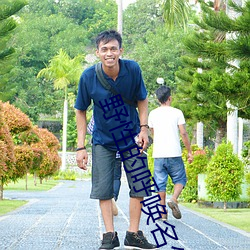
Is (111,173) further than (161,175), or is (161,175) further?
(161,175)

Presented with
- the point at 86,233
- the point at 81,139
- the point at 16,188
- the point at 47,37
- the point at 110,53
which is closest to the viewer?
the point at 110,53

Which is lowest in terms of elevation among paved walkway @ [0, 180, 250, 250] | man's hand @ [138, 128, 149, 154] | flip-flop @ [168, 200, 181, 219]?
paved walkway @ [0, 180, 250, 250]

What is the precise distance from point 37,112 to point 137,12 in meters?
12.4

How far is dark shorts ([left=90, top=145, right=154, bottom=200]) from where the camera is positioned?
7203 mm

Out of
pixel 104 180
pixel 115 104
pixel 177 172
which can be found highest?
pixel 115 104

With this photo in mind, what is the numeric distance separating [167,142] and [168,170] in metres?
0.38

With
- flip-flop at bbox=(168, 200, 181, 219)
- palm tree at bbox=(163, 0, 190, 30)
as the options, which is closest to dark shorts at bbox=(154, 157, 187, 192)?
flip-flop at bbox=(168, 200, 181, 219)

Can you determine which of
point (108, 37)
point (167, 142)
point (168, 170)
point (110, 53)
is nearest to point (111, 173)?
point (110, 53)

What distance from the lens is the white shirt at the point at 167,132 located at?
1091cm

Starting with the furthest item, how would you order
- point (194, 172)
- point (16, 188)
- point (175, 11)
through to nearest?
point (16, 188)
point (175, 11)
point (194, 172)

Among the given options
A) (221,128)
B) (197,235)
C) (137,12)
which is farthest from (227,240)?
(137,12)

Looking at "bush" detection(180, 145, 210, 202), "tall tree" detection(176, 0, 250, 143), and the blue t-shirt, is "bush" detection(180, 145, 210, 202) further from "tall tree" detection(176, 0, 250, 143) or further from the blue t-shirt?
the blue t-shirt

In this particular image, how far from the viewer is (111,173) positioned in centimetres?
729

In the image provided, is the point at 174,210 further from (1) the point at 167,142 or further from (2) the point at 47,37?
(2) the point at 47,37
